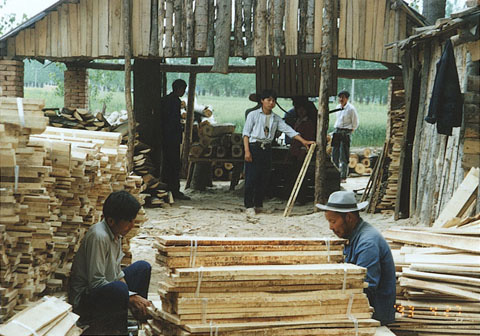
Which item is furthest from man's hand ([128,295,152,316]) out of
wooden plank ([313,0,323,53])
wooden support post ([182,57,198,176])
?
wooden support post ([182,57,198,176])

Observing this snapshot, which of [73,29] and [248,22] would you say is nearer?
[248,22]

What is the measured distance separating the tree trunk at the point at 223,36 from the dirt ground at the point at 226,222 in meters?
2.72

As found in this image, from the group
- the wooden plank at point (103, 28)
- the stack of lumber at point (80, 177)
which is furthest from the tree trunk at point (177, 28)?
the stack of lumber at point (80, 177)

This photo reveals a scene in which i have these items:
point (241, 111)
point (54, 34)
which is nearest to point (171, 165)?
point (54, 34)

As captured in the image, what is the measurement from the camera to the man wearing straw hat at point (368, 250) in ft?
18.9

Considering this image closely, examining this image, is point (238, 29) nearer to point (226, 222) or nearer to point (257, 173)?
point (257, 173)

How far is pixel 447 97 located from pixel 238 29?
17.6 ft

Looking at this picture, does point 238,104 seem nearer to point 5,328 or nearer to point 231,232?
point 231,232

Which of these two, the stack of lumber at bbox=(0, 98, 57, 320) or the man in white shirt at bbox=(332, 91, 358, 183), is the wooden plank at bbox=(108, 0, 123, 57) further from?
the stack of lumber at bbox=(0, 98, 57, 320)

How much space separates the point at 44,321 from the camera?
4902 mm

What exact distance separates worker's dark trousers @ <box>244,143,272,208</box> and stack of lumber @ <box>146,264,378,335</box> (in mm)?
7536

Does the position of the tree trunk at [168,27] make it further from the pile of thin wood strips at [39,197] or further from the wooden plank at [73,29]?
the pile of thin wood strips at [39,197]

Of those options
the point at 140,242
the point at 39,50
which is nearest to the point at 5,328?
the point at 140,242

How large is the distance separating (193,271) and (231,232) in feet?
22.0
